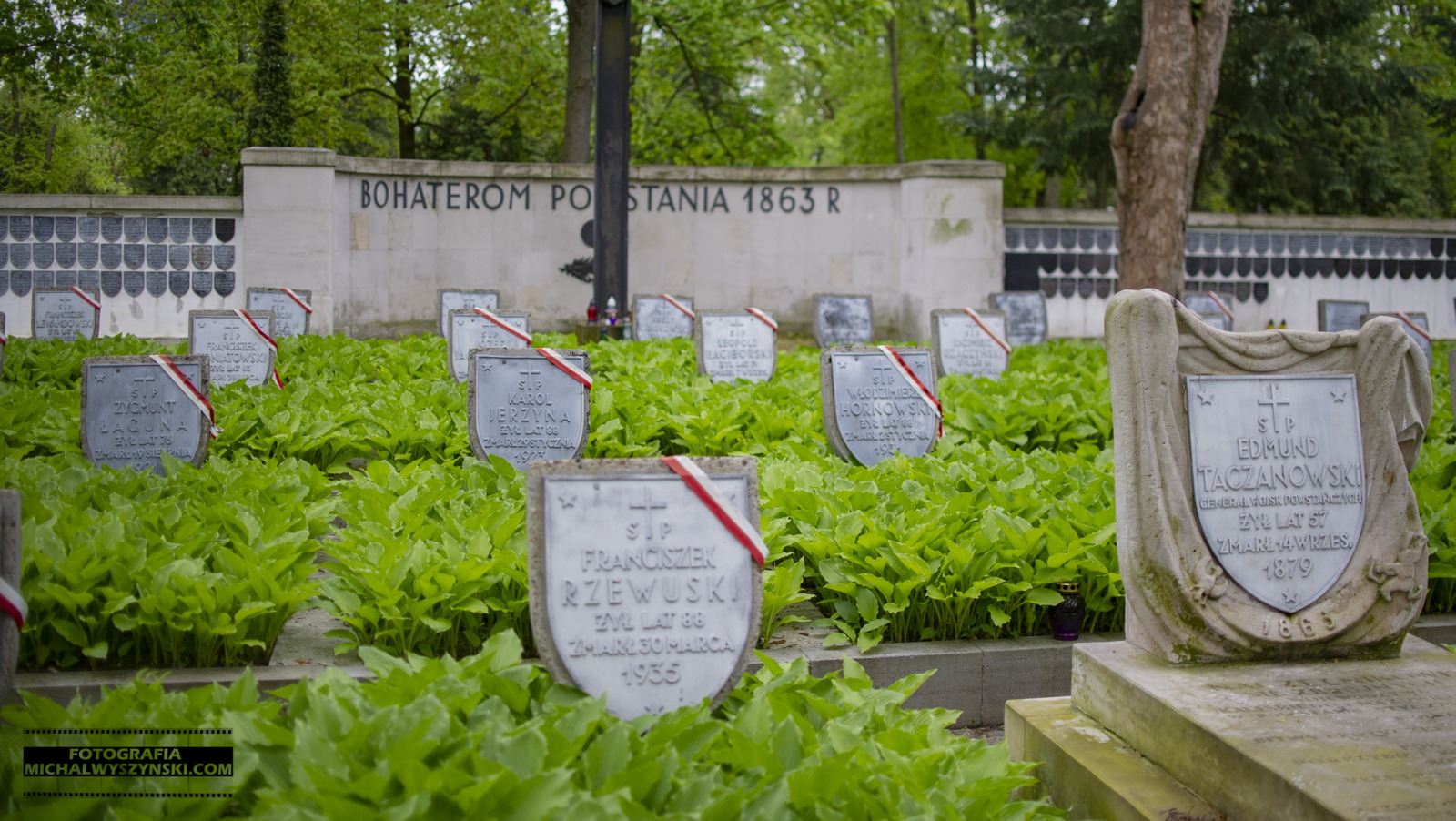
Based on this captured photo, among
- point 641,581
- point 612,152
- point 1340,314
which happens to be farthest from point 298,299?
point 1340,314

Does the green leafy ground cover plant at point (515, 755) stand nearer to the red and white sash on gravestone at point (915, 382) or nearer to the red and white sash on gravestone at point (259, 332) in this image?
the red and white sash on gravestone at point (915, 382)

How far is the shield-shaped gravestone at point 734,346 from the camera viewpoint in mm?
11562

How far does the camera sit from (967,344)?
12.7m

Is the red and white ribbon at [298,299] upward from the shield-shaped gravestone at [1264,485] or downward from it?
upward

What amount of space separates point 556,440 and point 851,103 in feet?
103

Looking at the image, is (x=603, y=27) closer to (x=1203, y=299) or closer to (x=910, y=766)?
(x=1203, y=299)

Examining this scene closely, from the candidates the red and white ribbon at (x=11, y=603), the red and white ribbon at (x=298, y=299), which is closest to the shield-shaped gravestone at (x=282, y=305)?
the red and white ribbon at (x=298, y=299)

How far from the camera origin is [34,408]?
27.7 feet

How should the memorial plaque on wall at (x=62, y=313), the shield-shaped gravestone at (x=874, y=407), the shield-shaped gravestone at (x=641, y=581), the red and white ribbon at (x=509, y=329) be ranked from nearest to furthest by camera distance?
the shield-shaped gravestone at (x=641, y=581) → the shield-shaped gravestone at (x=874, y=407) → the red and white ribbon at (x=509, y=329) → the memorial plaque on wall at (x=62, y=313)

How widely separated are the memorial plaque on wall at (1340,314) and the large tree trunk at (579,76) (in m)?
12.6

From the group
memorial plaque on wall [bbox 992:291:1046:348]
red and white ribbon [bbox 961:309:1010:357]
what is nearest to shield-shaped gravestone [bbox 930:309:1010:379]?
red and white ribbon [bbox 961:309:1010:357]

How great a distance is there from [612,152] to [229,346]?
660cm

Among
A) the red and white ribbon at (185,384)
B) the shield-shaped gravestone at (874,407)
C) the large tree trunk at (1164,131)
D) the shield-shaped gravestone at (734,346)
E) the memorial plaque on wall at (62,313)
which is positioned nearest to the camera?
the red and white ribbon at (185,384)

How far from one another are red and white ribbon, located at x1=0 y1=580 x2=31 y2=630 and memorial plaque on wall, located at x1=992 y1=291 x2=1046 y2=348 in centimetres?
1574
